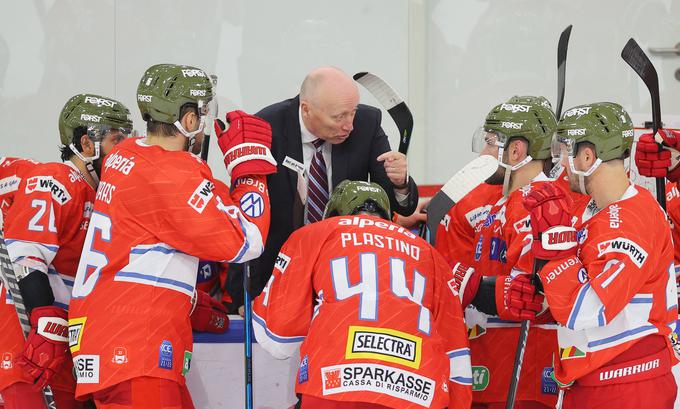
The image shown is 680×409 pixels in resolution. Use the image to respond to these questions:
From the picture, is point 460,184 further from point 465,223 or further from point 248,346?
point 248,346

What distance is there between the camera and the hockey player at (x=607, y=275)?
2.43 metres

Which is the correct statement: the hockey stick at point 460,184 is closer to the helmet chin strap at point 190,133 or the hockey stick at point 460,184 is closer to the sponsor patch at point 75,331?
the helmet chin strap at point 190,133

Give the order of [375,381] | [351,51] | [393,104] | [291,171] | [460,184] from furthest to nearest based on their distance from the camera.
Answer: [351,51] → [393,104] → [291,171] → [460,184] → [375,381]

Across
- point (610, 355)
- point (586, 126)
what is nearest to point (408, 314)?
point (610, 355)

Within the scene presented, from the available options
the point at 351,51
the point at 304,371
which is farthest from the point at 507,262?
the point at 351,51

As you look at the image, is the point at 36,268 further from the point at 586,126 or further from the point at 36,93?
the point at 36,93

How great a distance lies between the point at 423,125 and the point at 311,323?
3058 millimetres

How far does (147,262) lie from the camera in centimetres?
256

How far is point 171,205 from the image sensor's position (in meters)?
2.53

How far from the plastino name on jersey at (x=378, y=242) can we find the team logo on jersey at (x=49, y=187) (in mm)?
914

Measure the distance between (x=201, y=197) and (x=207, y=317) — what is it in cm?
62

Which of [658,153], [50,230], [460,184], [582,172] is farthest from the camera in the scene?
[658,153]

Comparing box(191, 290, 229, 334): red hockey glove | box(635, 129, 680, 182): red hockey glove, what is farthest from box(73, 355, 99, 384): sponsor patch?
box(635, 129, 680, 182): red hockey glove

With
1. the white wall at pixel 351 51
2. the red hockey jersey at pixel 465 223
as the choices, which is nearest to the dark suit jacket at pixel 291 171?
the red hockey jersey at pixel 465 223
